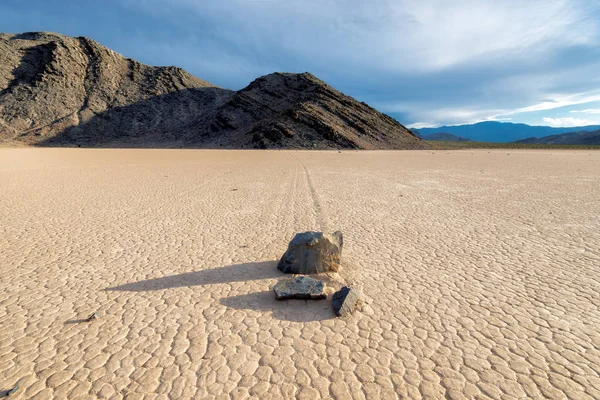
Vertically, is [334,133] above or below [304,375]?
above

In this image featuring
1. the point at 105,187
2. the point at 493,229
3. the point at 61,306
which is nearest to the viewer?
the point at 61,306

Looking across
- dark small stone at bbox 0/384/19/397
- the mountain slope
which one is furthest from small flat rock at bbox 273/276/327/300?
the mountain slope

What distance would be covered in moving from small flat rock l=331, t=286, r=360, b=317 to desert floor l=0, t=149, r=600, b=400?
12 cm

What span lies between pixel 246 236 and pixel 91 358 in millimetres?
3994

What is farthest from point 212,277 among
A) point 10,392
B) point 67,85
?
point 67,85

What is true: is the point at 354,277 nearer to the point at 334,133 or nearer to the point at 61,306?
the point at 61,306

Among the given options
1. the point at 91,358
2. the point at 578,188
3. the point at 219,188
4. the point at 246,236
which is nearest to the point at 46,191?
the point at 219,188

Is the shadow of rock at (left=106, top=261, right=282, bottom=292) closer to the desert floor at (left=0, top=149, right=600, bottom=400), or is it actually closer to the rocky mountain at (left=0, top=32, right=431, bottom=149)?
the desert floor at (left=0, top=149, right=600, bottom=400)

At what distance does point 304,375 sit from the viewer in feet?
9.64

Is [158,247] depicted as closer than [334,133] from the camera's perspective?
Yes

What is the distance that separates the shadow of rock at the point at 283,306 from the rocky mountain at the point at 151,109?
4774 cm

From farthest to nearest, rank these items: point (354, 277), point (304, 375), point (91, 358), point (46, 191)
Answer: point (46, 191)
point (354, 277)
point (91, 358)
point (304, 375)

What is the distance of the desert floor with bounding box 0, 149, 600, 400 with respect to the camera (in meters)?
2.90

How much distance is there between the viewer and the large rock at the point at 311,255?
505 centimetres
